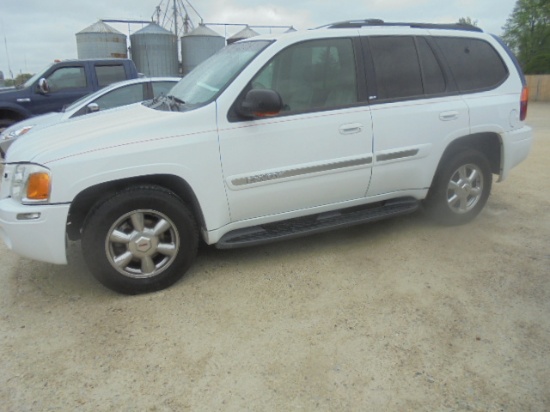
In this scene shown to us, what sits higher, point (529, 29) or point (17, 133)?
point (529, 29)

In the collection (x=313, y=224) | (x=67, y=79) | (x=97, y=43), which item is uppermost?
(x=97, y=43)

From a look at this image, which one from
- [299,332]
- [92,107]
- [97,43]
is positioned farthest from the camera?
[97,43]

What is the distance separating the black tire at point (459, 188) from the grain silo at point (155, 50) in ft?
50.4

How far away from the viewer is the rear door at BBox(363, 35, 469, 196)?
3.64m

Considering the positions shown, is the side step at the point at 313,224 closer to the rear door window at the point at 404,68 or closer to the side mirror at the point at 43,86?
the rear door window at the point at 404,68

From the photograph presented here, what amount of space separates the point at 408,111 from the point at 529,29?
1980 inches

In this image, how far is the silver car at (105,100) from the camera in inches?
266

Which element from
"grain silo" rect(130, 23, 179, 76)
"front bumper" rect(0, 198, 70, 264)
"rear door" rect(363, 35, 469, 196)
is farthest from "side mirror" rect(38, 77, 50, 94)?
"grain silo" rect(130, 23, 179, 76)

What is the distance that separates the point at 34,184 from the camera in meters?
2.79

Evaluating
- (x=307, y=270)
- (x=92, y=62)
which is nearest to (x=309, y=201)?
(x=307, y=270)

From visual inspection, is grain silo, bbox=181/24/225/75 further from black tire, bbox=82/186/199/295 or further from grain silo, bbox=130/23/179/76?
black tire, bbox=82/186/199/295

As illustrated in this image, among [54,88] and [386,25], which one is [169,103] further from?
[54,88]

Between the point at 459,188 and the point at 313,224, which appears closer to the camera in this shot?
the point at 313,224

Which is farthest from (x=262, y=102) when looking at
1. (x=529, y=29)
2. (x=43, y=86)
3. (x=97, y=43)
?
(x=529, y=29)
